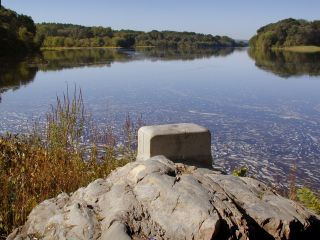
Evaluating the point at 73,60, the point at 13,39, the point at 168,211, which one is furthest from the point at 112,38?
the point at 168,211

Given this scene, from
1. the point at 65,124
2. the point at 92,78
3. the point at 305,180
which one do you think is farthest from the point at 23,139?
the point at 92,78

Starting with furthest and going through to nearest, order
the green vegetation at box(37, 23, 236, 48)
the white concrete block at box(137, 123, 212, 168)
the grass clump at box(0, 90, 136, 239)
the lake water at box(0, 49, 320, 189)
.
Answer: the green vegetation at box(37, 23, 236, 48), the lake water at box(0, 49, 320, 189), the white concrete block at box(137, 123, 212, 168), the grass clump at box(0, 90, 136, 239)

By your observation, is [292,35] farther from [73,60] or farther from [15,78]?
[15,78]

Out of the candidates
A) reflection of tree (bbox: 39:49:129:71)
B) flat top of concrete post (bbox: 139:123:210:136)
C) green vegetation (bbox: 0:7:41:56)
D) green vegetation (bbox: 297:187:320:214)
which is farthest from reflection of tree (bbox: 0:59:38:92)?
green vegetation (bbox: 0:7:41:56)

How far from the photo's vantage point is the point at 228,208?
385cm

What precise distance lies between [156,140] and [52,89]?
2205 centimetres

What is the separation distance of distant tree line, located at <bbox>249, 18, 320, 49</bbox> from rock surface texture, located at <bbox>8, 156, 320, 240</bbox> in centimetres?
11463

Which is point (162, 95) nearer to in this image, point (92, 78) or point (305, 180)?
point (92, 78)

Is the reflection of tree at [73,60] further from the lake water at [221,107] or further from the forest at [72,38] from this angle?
the lake water at [221,107]

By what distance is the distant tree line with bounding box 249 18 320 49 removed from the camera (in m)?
112

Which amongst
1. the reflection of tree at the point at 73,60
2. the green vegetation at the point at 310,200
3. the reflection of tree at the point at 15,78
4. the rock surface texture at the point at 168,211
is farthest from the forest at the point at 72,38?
the rock surface texture at the point at 168,211

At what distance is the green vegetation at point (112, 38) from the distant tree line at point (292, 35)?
21615 millimetres

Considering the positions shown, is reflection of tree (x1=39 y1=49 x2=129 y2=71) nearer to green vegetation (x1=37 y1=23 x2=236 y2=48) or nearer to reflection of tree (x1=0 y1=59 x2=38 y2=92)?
reflection of tree (x1=0 y1=59 x2=38 y2=92)

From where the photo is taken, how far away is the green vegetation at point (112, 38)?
4881 inches
